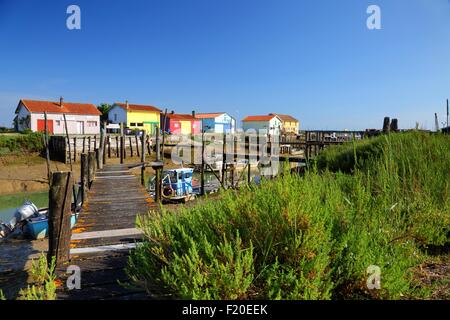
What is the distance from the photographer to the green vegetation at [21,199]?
69.8ft

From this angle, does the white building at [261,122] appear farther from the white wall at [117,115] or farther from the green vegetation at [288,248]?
the green vegetation at [288,248]

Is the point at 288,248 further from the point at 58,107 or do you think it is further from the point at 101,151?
the point at 58,107

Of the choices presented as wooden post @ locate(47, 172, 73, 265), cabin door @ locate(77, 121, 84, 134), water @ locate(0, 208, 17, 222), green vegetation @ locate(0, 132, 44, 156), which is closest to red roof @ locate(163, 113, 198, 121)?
cabin door @ locate(77, 121, 84, 134)

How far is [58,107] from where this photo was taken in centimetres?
4681

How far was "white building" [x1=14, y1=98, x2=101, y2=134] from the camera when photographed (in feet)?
145

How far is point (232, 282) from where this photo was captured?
2350mm

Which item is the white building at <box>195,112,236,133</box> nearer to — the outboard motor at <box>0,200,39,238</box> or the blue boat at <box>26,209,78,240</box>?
the outboard motor at <box>0,200,39,238</box>

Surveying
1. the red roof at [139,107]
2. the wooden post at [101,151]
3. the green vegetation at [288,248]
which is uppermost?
the red roof at [139,107]

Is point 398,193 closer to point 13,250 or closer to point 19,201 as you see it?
point 13,250

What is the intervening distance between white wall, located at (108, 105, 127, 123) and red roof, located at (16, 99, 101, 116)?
662 cm

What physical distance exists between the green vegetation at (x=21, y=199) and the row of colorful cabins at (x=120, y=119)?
11382mm

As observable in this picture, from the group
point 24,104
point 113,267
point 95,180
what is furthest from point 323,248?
point 24,104

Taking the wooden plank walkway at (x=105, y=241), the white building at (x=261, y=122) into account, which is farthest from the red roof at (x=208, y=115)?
the wooden plank walkway at (x=105, y=241)
